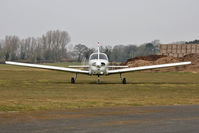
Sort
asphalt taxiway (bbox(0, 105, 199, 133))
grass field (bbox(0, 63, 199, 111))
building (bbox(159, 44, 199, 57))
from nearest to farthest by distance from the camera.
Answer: asphalt taxiway (bbox(0, 105, 199, 133))
grass field (bbox(0, 63, 199, 111))
building (bbox(159, 44, 199, 57))

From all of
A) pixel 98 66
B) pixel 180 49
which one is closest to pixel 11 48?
pixel 180 49

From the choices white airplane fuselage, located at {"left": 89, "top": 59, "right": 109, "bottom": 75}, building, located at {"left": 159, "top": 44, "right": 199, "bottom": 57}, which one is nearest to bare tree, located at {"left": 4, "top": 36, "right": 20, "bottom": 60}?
building, located at {"left": 159, "top": 44, "right": 199, "bottom": 57}

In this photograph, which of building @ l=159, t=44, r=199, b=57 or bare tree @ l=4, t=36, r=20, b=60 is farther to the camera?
bare tree @ l=4, t=36, r=20, b=60

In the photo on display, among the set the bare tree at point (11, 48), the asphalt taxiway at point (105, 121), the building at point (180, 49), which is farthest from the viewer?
the bare tree at point (11, 48)

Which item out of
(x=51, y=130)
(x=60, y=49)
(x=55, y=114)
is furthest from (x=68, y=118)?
(x=60, y=49)

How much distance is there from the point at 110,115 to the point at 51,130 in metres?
3.07

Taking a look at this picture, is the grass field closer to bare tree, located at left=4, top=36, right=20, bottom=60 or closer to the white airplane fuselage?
the white airplane fuselage

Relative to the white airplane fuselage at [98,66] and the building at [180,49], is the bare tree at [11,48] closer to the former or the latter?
the building at [180,49]

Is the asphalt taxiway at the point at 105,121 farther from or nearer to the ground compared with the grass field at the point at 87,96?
farther from the ground

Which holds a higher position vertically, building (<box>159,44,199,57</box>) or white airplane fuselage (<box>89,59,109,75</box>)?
building (<box>159,44,199,57</box>)

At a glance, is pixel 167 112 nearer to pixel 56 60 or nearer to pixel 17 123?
pixel 17 123

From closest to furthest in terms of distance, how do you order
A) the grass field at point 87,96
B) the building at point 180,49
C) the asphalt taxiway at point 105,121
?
1. the asphalt taxiway at point 105,121
2. the grass field at point 87,96
3. the building at point 180,49

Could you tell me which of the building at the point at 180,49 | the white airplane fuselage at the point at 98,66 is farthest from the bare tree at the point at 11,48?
the white airplane fuselage at the point at 98,66

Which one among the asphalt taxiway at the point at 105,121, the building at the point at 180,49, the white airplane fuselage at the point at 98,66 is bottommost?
the asphalt taxiway at the point at 105,121
